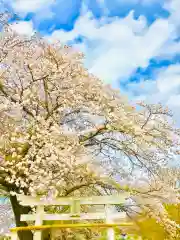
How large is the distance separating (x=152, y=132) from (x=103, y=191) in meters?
2.08

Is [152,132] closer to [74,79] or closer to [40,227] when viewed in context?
[74,79]

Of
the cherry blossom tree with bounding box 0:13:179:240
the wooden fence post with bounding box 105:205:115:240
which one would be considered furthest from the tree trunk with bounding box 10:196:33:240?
the wooden fence post with bounding box 105:205:115:240

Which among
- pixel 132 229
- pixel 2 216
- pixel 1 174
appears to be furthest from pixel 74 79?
pixel 2 216

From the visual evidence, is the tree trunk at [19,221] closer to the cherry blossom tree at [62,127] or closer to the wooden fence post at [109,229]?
the cherry blossom tree at [62,127]

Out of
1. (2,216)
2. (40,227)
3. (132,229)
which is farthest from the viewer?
(2,216)

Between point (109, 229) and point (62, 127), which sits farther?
point (62, 127)

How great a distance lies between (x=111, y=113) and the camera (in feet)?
29.4

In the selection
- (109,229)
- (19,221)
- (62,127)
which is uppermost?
(62,127)

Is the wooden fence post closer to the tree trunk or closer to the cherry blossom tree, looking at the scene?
the cherry blossom tree

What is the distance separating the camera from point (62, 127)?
9.42m

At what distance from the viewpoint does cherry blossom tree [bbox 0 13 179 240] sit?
26.4 ft

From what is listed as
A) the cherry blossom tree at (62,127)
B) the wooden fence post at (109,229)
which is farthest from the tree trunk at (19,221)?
the wooden fence post at (109,229)

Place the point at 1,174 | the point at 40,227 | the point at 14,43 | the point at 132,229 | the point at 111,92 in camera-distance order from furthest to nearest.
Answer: the point at 132,229 → the point at 111,92 → the point at 14,43 → the point at 1,174 → the point at 40,227

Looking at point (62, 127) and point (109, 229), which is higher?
point (62, 127)
